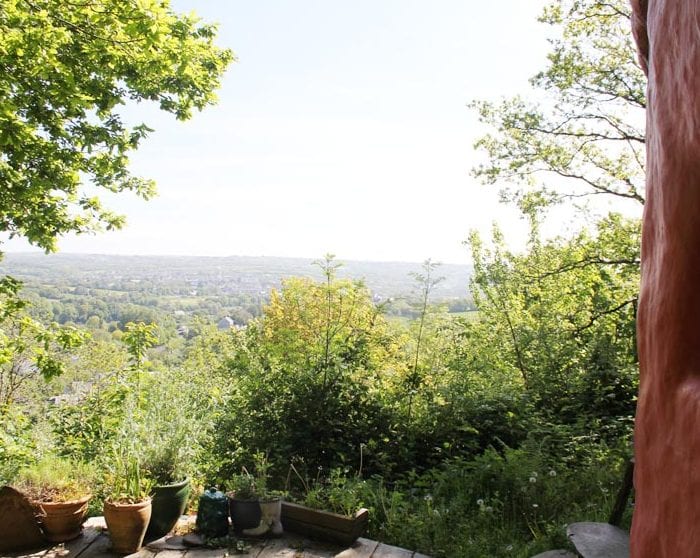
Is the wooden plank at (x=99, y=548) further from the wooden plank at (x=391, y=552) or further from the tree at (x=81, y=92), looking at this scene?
the tree at (x=81, y=92)

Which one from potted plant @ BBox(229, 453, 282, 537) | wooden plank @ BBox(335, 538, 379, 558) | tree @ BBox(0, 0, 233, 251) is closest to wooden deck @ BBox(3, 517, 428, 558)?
Answer: wooden plank @ BBox(335, 538, 379, 558)

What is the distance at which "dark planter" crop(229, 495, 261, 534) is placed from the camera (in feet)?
13.2

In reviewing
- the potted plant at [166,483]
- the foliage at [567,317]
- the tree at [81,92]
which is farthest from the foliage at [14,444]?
the foliage at [567,317]

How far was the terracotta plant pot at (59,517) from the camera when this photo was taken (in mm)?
3771

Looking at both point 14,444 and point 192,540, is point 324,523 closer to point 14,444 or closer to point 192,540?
point 192,540

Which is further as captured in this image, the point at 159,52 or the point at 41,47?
the point at 159,52

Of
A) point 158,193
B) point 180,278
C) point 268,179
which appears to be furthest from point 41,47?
point 180,278

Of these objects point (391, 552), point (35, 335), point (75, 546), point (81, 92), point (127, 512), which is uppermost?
point (81, 92)

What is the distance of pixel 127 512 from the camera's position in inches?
145

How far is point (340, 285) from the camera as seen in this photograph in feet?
19.3

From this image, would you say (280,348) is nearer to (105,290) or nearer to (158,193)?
(158,193)

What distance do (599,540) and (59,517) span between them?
3.62 m

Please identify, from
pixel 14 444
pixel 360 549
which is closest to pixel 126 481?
pixel 14 444

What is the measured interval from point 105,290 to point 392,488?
63.0 feet
